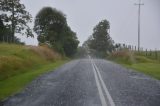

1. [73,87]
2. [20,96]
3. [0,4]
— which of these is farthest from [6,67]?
[0,4]

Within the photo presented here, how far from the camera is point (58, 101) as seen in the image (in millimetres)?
14766

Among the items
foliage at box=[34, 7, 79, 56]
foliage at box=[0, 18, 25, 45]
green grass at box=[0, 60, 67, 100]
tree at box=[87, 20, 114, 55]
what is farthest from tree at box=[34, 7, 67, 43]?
Result: green grass at box=[0, 60, 67, 100]

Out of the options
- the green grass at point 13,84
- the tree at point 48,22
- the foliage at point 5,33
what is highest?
the tree at point 48,22

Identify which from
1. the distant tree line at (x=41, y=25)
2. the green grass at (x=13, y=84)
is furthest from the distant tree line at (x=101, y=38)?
the green grass at (x=13, y=84)

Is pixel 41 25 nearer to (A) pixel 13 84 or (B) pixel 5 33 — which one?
(B) pixel 5 33

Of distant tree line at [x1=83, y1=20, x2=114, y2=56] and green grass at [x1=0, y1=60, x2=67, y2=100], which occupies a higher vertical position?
distant tree line at [x1=83, y1=20, x2=114, y2=56]

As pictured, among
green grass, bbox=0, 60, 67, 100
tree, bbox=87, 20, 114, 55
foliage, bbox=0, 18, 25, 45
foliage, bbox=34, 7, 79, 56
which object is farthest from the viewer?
tree, bbox=87, 20, 114, 55

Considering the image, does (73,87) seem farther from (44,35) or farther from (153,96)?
(44,35)

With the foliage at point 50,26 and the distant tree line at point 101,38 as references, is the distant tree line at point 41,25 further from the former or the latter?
the distant tree line at point 101,38

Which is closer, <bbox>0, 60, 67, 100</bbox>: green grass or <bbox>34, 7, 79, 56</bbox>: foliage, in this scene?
<bbox>0, 60, 67, 100</bbox>: green grass

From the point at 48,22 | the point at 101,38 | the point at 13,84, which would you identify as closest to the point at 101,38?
the point at 101,38

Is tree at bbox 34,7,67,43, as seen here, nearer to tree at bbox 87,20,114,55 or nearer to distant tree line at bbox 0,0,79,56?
distant tree line at bbox 0,0,79,56

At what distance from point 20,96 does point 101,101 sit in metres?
3.47

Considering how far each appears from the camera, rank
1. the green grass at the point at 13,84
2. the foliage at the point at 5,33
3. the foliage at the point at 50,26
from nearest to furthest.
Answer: the green grass at the point at 13,84, the foliage at the point at 5,33, the foliage at the point at 50,26
